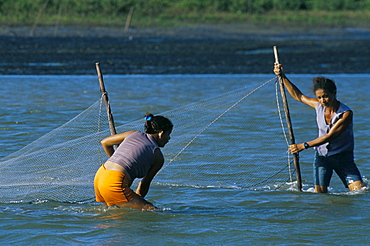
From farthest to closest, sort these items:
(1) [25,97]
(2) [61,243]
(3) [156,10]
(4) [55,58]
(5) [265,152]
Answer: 1. (3) [156,10]
2. (4) [55,58]
3. (1) [25,97]
4. (5) [265,152]
5. (2) [61,243]

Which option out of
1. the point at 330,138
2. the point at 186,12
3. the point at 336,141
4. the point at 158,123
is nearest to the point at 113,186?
the point at 158,123

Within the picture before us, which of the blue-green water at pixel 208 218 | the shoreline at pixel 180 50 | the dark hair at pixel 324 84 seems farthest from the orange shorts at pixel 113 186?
the shoreline at pixel 180 50

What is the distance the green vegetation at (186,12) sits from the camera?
35.9 meters

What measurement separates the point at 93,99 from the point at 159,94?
66.1 inches

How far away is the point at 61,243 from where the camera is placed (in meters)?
5.87

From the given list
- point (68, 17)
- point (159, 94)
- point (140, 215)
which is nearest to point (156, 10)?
point (68, 17)

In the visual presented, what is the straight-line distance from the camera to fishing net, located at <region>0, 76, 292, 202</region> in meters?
7.06

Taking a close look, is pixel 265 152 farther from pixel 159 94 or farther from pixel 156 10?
pixel 156 10

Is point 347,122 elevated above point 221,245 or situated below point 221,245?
above

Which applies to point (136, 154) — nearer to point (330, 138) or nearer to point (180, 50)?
point (330, 138)

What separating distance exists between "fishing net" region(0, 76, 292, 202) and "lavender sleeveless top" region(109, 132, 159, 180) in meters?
1.32

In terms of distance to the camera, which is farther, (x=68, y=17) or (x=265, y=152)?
(x=68, y=17)

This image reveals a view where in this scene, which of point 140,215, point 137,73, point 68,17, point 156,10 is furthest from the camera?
point 156,10

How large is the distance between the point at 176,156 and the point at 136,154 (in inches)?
82.6
